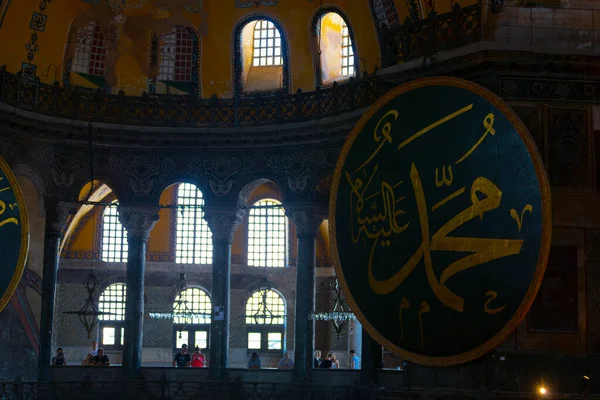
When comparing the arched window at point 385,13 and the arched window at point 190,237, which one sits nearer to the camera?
the arched window at point 385,13

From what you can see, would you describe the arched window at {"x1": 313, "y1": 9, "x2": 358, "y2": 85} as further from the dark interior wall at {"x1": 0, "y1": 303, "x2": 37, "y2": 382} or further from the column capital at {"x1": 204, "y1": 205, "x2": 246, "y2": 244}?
the dark interior wall at {"x1": 0, "y1": 303, "x2": 37, "y2": 382}

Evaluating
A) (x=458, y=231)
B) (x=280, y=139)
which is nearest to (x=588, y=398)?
(x=458, y=231)

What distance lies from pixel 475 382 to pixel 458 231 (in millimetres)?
2060

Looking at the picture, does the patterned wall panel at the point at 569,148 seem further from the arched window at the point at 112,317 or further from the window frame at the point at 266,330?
the arched window at the point at 112,317

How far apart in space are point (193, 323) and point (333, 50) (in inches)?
383

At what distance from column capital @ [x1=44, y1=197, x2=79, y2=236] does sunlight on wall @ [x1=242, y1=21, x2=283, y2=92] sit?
4304 millimetres

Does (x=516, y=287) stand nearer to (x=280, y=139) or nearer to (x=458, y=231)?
(x=458, y=231)

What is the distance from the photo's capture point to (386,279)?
14891mm

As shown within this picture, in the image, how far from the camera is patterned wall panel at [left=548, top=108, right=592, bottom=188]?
14.0m

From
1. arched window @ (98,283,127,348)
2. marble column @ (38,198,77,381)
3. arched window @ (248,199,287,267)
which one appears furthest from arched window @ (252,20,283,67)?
arched window @ (98,283,127,348)

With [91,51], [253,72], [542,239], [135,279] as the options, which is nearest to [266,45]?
[253,72]

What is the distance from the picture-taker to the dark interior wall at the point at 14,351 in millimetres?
19719

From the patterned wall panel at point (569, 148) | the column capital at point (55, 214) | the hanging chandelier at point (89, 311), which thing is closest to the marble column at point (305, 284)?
the hanging chandelier at point (89, 311)

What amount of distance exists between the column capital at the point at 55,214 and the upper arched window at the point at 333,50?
218 inches
